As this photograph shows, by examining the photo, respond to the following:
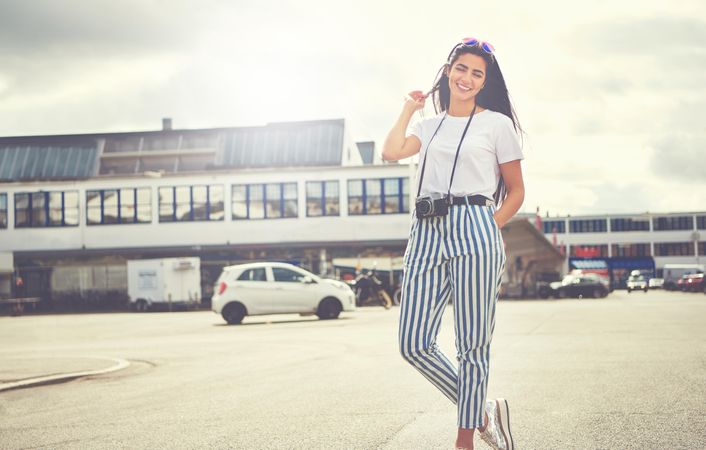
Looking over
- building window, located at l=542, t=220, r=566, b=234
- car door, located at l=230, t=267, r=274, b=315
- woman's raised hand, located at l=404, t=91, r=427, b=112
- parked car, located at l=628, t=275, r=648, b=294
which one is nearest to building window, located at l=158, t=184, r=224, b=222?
car door, located at l=230, t=267, r=274, b=315

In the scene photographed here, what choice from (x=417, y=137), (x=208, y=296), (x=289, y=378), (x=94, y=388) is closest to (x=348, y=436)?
(x=417, y=137)

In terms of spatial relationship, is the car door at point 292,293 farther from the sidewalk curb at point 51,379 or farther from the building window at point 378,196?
the building window at point 378,196

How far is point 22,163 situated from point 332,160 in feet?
59.3

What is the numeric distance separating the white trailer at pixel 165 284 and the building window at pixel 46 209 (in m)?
11.9

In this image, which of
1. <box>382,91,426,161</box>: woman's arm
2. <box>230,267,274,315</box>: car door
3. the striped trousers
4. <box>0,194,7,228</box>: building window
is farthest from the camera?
<box>0,194,7,228</box>: building window

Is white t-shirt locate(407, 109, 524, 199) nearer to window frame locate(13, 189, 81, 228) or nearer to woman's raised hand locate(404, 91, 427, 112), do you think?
woman's raised hand locate(404, 91, 427, 112)

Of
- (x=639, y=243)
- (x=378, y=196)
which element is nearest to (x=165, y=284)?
(x=378, y=196)

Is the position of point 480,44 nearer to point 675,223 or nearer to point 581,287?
point 581,287

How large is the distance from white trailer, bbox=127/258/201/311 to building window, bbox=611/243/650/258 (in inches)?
3397

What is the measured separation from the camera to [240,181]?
50.0 meters

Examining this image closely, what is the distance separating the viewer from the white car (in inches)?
949

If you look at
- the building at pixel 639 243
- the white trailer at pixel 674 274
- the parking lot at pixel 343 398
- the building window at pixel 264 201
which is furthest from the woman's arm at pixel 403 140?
the building at pixel 639 243

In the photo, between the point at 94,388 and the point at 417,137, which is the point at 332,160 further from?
the point at 417,137

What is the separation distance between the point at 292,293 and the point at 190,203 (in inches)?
1070
